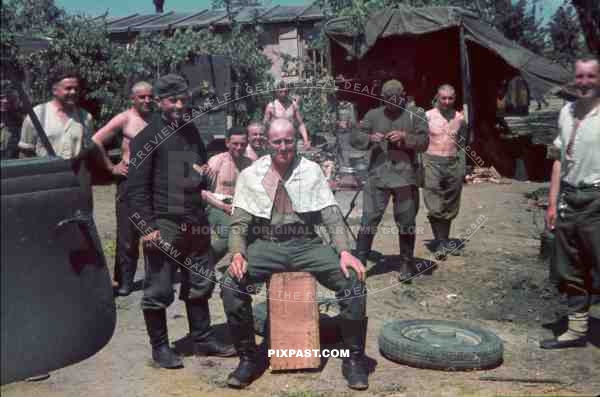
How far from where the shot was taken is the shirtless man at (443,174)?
8.27 meters

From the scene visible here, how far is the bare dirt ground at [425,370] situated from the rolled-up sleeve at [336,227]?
2.87ft

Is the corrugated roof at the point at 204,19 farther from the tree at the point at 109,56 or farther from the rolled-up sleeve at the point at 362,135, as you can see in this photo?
the rolled-up sleeve at the point at 362,135

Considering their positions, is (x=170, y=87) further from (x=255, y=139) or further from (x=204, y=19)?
(x=204, y=19)

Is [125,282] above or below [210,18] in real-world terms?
below

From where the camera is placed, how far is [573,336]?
5.16m

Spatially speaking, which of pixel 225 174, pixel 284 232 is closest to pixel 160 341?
pixel 284 232

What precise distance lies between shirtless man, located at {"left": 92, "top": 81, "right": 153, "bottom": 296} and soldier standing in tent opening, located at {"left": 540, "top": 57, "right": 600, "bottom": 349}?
331cm

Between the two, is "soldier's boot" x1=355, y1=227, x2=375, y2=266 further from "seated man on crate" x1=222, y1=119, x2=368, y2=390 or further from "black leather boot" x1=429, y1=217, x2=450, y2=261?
"seated man on crate" x1=222, y1=119, x2=368, y2=390

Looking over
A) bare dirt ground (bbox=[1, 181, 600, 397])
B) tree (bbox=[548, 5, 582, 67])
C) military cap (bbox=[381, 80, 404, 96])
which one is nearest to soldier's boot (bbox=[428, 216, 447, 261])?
bare dirt ground (bbox=[1, 181, 600, 397])

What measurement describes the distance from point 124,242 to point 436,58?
33.5 feet

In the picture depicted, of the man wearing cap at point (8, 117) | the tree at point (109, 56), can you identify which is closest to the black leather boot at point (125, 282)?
the man wearing cap at point (8, 117)

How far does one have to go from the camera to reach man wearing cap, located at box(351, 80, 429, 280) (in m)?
6.91

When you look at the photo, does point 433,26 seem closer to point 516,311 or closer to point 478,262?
point 478,262

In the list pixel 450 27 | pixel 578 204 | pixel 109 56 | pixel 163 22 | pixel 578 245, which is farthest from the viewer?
pixel 163 22
